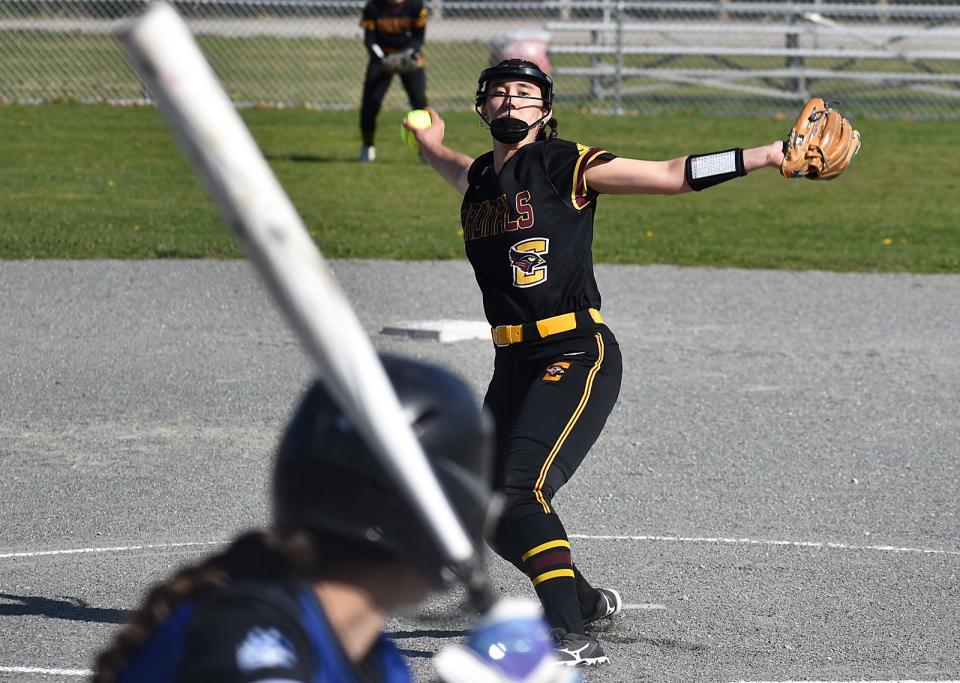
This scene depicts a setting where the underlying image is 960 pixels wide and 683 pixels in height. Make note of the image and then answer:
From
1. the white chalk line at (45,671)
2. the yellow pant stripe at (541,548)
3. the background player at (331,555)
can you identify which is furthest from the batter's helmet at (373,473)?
the white chalk line at (45,671)

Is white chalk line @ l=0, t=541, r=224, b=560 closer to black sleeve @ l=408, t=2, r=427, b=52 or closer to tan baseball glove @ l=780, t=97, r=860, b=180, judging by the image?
tan baseball glove @ l=780, t=97, r=860, b=180

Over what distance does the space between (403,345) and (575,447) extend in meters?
4.68

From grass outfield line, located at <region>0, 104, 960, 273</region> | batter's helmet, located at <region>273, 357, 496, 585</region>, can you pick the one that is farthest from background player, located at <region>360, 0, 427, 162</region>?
batter's helmet, located at <region>273, 357, 496, 585</region>

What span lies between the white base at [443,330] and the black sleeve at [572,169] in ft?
14.9

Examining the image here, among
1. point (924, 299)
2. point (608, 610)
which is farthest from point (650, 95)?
point (608, 610)

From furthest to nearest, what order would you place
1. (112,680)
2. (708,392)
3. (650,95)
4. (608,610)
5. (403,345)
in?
(650,95), (403,345), (708,392), (608,610), (112,680)

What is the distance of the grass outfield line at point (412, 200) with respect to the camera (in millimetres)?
12578

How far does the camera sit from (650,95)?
2455 cm

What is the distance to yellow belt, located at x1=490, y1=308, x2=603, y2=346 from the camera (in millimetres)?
4867

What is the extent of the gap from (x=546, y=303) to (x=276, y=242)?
3272 mm

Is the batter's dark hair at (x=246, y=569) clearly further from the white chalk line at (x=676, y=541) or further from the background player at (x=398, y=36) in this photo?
the background player at (x=398, y=36)

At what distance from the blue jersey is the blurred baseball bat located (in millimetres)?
219

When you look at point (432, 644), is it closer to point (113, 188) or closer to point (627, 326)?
point (627, 326)

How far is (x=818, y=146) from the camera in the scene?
4.76m
